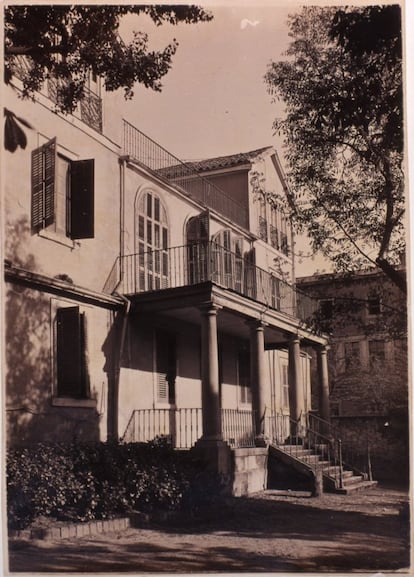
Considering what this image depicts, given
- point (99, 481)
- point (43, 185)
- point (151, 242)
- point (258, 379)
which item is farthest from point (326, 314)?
point (151, 242)

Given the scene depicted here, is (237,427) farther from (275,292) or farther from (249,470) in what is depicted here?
(275,292)

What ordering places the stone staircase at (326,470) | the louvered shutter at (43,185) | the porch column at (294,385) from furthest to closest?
the porch column at (294,385) < the stone staircase at (326,470) < the louvered shutter at (43,185)

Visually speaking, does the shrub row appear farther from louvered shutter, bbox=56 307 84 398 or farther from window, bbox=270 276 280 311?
window, bbox=270 276 280 311

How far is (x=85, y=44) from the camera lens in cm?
795

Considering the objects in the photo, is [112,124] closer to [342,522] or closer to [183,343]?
[183,343]

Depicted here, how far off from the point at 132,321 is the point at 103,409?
1.88 metres

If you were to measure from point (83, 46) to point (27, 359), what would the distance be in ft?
14.2

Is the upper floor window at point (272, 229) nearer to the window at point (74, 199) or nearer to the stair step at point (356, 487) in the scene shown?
the stair step at point (356, 487)

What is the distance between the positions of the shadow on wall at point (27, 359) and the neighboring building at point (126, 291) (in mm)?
23

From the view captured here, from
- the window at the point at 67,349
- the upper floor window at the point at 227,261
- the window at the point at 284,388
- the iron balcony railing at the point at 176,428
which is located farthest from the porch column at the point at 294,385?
the window at the point at 67,349

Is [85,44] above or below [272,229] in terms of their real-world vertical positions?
above

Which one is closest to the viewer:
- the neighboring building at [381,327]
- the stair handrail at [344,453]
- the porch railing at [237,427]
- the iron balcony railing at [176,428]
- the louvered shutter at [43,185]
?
the neighboring building at [381,327]

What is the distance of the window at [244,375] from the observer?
17.4 metres

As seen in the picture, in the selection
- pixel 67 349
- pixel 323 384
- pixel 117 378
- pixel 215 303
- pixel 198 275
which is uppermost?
pixel 198 275
